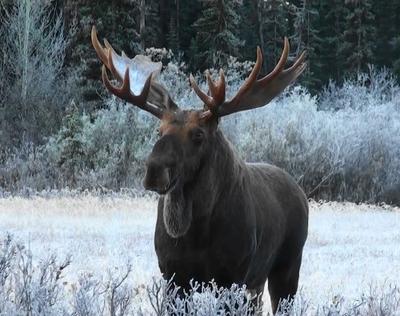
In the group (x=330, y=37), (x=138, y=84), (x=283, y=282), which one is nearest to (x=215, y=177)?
(x=138, y=84)

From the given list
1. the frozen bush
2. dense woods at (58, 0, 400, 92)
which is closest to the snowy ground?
the frozen bush

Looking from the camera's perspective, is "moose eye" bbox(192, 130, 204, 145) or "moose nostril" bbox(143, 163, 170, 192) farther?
"moose eye" bbox(192, 130, 204, 145)

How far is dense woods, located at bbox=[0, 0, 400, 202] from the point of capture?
22000 millimetres

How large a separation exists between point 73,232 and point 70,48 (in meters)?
17.2

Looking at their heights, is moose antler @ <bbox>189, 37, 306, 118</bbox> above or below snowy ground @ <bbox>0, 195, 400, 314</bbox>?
above

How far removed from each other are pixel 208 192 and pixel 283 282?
1420 mm

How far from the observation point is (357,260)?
1008 centimetres

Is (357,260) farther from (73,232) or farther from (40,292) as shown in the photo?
(40,292)

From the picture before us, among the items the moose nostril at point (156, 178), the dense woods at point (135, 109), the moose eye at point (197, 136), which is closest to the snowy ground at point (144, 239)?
the moose eye at point (197, 136)

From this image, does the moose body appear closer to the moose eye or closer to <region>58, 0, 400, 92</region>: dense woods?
the moose eye

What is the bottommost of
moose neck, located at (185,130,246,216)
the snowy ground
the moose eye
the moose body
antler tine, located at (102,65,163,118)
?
the snowy ground

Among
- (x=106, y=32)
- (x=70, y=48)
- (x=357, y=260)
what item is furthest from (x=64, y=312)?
(x=70, y=48)

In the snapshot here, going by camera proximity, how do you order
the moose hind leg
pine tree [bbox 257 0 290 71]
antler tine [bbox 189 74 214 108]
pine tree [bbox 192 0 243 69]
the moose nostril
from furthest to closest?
pine tree [bbox 257 0 290 71], pine tree [bbox 192 0 243 69], the moose hind leg, antler tine [bbox 189 74 214 108], the moose nostril

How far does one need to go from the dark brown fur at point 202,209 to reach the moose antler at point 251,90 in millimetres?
136
